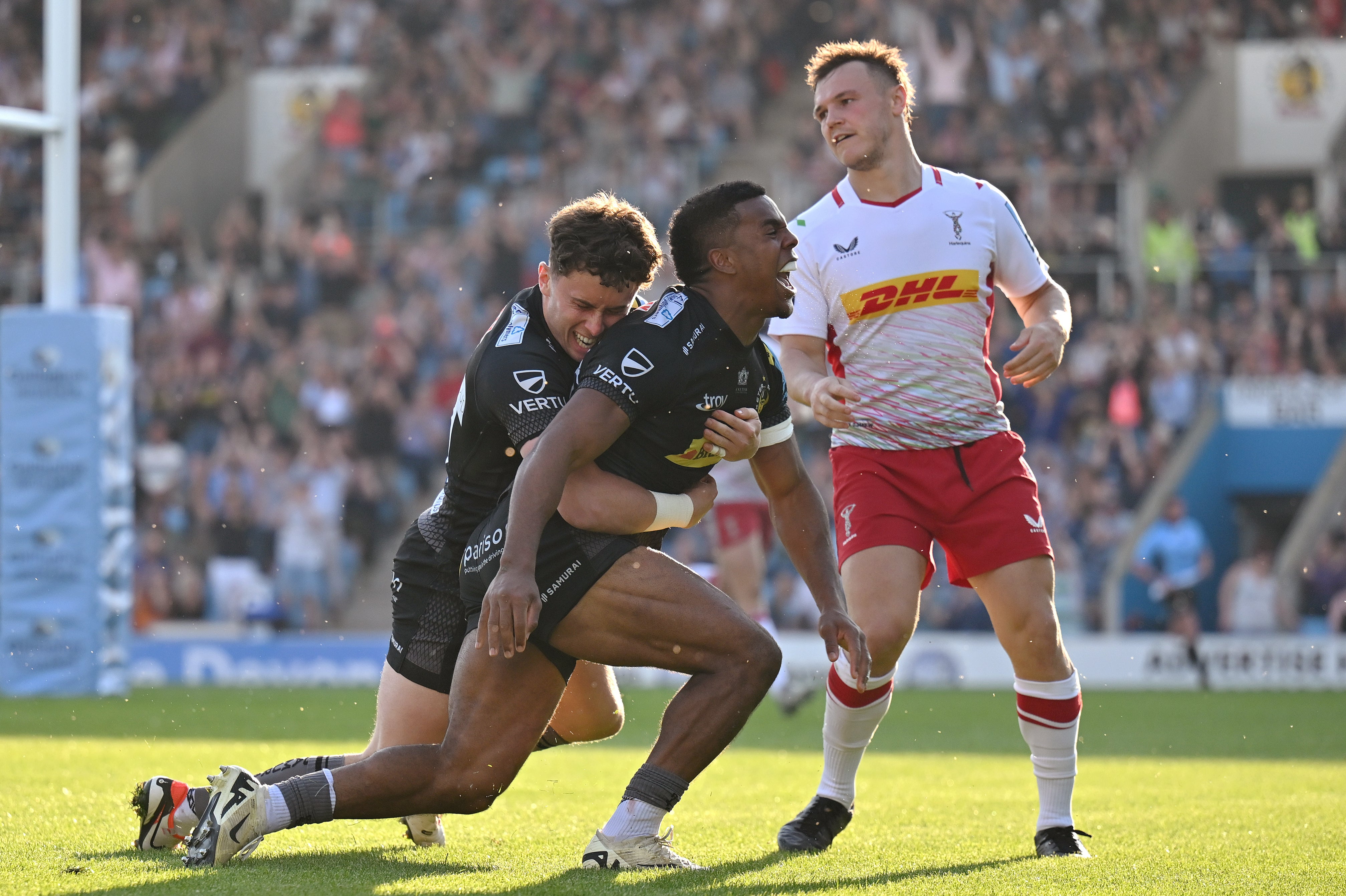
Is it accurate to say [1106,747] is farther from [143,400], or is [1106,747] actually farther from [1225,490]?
[143,400]

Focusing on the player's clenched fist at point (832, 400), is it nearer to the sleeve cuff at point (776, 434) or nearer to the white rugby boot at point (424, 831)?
the sleeve cuff at point (776, 434)

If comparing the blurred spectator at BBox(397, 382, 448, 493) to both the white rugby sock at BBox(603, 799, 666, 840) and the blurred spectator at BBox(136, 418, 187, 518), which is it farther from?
the white rugby sock at BBox(603, 799, 666, 840)

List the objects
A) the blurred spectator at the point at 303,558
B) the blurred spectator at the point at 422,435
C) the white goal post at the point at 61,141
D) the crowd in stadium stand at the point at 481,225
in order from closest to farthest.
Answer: the white goal post at the point at 61,141 → the crowd in stadium stand at the point at 481,225 → the blurred spectator at the point at 303,558 → the blurred spectator at the point at 422,435

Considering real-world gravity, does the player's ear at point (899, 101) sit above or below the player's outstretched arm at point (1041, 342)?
above

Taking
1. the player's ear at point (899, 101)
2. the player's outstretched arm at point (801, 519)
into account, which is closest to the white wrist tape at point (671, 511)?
the player's outstretched arm at point (801, 519)

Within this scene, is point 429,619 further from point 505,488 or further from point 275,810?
point 275,810

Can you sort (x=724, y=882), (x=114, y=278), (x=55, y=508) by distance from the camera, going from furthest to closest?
(x=114, y=278) < (x=55, y=508) < (x=724, y=882)

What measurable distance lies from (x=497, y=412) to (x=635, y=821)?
128 cm

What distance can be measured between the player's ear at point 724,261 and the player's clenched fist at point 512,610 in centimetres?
116

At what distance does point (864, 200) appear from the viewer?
19.5ft

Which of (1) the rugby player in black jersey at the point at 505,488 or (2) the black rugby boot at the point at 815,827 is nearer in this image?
(1) the rugby player in black jersey at the point at 505,488

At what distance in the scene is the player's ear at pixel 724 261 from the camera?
5.07 meters

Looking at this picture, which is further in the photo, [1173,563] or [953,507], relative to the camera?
[1173,563]

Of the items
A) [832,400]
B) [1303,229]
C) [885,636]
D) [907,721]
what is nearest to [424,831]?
[885,636]
